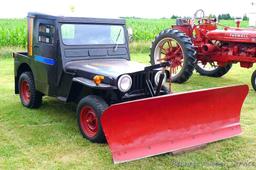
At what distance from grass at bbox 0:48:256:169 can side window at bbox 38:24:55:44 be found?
1.08 metres

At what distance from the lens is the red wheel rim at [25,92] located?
20.6ft

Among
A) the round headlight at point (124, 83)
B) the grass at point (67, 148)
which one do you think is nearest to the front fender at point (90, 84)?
the round headlight at point (124, 83)

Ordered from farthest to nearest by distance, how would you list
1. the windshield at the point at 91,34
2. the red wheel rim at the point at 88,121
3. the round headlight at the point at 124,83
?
the windshield at the point at 91,34 → the red wheel rim at the point at 88,121 → the round headlight at the point at 124,83

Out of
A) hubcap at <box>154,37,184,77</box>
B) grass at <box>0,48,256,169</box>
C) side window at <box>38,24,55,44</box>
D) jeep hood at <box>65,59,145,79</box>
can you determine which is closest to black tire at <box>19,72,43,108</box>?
grass at <box>0,48,256,169</box>

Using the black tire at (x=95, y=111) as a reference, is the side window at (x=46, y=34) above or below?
above

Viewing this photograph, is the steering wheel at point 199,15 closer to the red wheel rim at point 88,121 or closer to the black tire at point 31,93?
the black tire at point 31,93

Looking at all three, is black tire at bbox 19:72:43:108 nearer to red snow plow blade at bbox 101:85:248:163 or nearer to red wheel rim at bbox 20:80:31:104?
red wheel rim at bbox 20:80:31:104

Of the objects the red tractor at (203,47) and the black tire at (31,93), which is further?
the red tractor at (203,47)

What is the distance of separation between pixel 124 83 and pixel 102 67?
0.57m

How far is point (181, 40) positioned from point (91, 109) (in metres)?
3.95

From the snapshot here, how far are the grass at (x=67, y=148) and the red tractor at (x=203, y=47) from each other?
6.83 feet

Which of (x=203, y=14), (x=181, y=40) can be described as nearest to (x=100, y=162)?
(x=181, y=40)

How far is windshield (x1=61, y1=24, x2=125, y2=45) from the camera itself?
5.37 meters

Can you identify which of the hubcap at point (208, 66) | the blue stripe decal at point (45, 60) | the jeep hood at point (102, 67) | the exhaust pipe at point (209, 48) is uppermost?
the exhaust pipe at point (209, 48)
